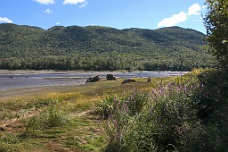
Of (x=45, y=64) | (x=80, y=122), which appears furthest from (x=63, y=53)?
(x=80, y=122)

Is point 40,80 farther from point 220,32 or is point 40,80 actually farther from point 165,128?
point 165,128

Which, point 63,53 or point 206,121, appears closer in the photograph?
point 206,121

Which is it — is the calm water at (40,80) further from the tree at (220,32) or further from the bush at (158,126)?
the bush at (158,126)

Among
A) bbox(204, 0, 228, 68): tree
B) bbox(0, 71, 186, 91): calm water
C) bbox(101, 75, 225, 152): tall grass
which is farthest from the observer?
bbox(0, 71, 186, 91): calm water

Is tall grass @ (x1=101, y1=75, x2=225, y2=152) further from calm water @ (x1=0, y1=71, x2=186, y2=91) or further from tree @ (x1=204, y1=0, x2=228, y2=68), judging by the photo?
calm water @ (x1=0, y1=71, x2=186, y2=91)

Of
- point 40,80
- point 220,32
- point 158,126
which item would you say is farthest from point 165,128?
point 40,80

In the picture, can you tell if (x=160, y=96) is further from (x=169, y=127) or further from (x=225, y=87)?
(x=225, y=87)

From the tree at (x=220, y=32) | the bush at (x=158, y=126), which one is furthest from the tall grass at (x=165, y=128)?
the tree at (x=220, y=32)

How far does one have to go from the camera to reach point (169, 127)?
18.5 feet

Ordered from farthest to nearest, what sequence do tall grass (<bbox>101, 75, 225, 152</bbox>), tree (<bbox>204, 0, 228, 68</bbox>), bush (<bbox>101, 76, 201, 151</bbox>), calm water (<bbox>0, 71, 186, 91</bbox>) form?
calm water (<bbox>0, 71, 186, 91</bbox>)
tree (<bbox>204, 0, 228, 68</bbox>)
bush (<bbox>101, 76, 201, 151</bbox>)
tall grass (<bbox>101, 75, 225, 152</bbox>)

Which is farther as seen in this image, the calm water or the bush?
the calm water

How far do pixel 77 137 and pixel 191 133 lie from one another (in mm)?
2218

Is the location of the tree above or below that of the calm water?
above

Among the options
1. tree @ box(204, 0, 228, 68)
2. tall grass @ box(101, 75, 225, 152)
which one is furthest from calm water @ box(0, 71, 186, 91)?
tall grass @ box(101, 75, 225, 152)
